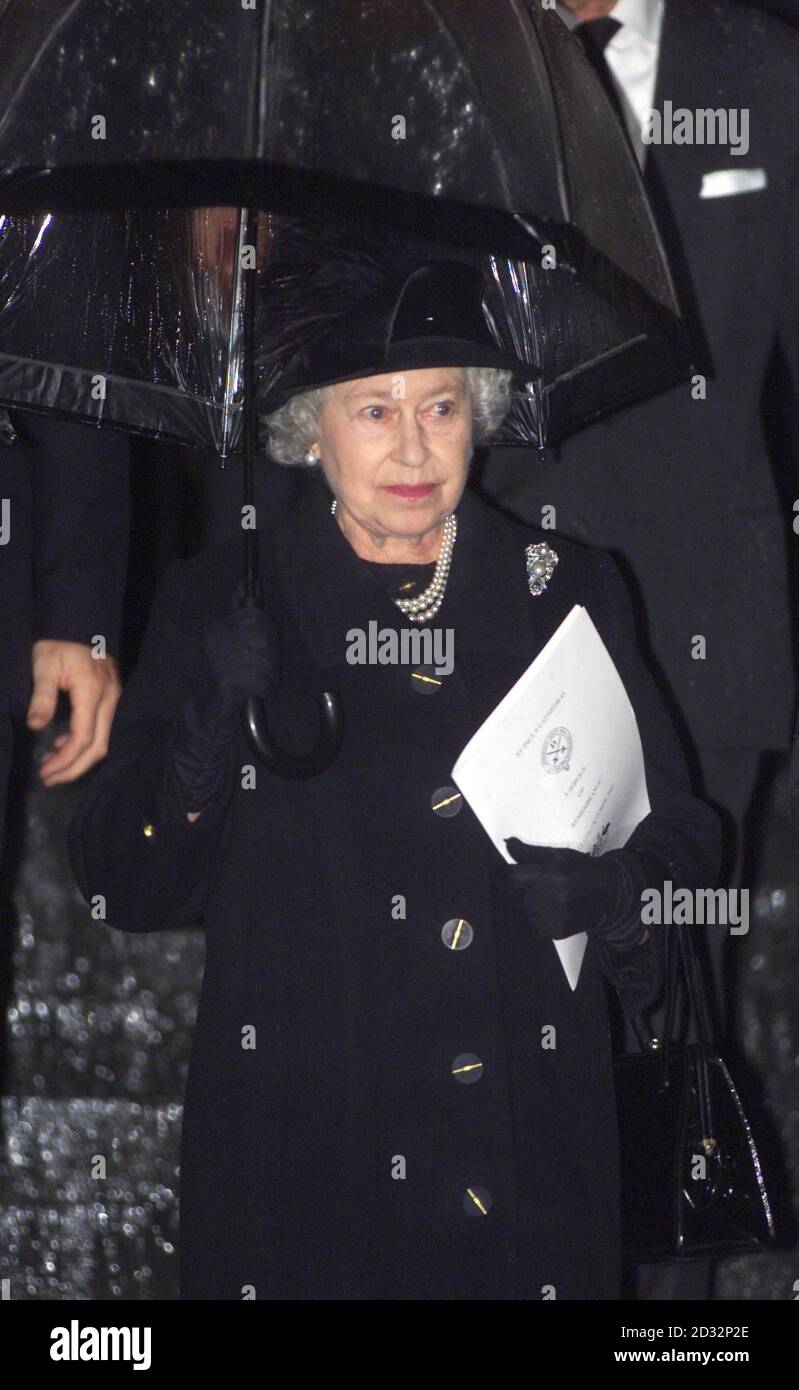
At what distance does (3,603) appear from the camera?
2879mm

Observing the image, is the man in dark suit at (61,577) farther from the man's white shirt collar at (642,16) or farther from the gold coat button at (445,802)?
the man's white shirt collar at (642,16)

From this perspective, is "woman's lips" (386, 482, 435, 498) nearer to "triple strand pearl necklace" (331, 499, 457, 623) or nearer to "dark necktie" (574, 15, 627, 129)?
"triple strand pearl necklace" (331, 499, 457, 623)

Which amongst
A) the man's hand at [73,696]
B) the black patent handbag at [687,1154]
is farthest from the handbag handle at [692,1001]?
the man's hand at [73,696]

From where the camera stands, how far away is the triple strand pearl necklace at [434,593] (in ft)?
8.71

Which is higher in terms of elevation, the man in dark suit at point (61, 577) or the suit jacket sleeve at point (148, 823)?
the man in dark suit at point (61, 577)

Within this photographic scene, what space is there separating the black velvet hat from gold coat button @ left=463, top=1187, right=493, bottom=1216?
3.44 feet

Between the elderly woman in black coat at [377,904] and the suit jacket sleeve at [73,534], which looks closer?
the elderly woman in black coat at [377,904]

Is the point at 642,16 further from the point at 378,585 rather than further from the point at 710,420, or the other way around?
the point at 378,585

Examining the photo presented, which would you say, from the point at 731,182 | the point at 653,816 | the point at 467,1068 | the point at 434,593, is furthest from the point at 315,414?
the point at 731,182

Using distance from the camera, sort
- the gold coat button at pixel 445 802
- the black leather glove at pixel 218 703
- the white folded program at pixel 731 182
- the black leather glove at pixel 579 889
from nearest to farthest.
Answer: the black leather glove at pixel 218 703
the black leather glove at pixel 579 889
the gold coat button at pixel 445 802
the white folded program at pixel 731 182

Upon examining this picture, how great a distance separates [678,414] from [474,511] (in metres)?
0.85

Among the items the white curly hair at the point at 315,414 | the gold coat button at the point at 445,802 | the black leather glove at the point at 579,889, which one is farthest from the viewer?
the white curly hair at the point at 315,414
